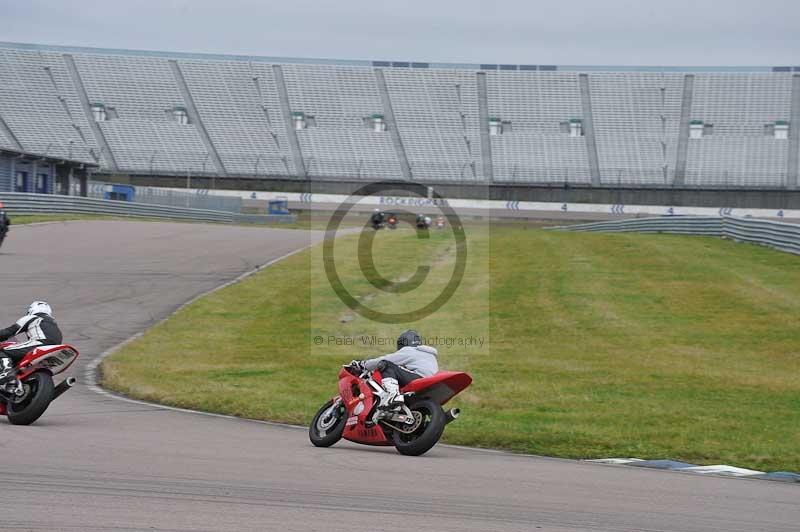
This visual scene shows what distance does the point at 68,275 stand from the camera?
24656 mm

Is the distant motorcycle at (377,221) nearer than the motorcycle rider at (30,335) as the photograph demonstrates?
No

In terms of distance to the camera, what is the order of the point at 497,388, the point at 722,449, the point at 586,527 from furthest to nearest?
the point at 497,388 < the point at 722,449 < the point at 586,527

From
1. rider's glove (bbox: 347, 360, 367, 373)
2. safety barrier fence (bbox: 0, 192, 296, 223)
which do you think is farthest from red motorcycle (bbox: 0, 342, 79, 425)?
safety barrier fence (bbox: 0, 192, 296, 223)

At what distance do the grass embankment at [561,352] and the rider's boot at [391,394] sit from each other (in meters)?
1.66

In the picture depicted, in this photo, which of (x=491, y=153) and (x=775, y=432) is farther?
(x=491, y=153)

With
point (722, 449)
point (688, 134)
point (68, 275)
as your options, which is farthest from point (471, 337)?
point (688, 134)

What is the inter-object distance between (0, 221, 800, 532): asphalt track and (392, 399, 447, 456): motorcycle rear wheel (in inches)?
6.1

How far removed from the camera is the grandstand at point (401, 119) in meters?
73.0

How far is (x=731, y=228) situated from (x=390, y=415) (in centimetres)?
3004

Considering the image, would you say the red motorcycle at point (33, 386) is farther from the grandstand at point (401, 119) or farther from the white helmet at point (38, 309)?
the grandstand at point (401, 119)

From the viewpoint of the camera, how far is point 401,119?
78500 millimetres

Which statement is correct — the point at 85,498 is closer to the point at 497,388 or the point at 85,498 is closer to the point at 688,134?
the point at 497,388

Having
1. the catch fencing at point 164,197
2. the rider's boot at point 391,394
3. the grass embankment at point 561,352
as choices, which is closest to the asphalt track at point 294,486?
the rider's boot at point 391,394

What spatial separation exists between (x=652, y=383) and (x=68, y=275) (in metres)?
15.4
